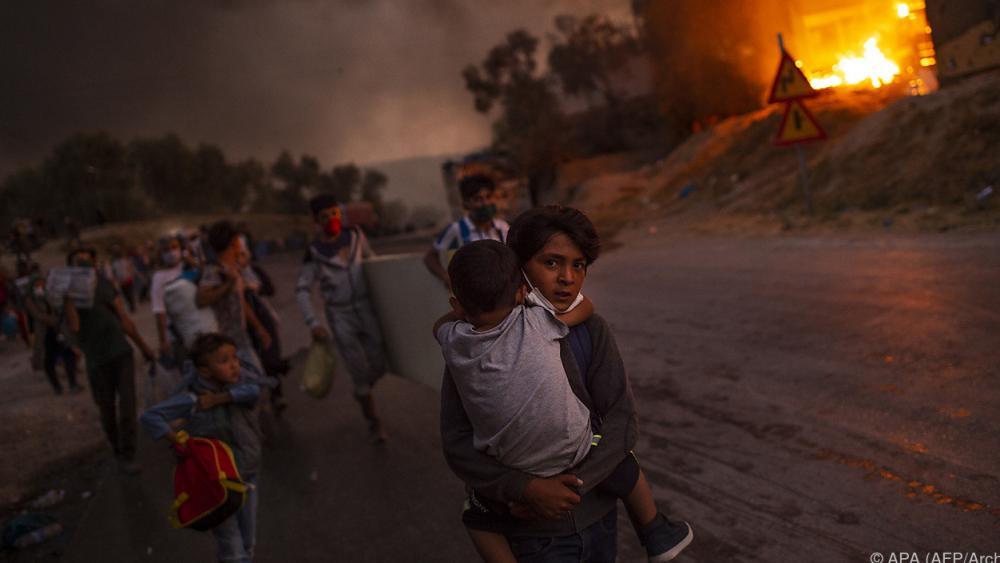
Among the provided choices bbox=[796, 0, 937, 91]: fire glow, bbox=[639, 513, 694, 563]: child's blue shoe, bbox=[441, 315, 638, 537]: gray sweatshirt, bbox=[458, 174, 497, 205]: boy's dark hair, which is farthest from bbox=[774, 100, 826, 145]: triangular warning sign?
bbox=[441, 315, 638, 537]: gray sweatshirt

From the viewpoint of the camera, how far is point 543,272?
2.29 meters

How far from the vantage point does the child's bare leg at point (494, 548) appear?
2312 mm

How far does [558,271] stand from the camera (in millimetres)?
2281

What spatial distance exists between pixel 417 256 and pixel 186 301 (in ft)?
6.40

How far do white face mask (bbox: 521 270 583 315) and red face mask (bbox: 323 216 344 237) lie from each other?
399 centimetres

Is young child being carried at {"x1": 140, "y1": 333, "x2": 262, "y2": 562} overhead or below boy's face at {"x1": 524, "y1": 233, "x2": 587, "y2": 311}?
below

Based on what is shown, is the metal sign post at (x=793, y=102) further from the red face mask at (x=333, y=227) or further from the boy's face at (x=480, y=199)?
the boy's face at (x=480, y=199)

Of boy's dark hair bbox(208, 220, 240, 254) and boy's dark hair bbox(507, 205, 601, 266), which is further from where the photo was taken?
boy's dark hair bbox(208, 220, 240, 254)

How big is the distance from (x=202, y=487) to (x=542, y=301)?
2.14 meters

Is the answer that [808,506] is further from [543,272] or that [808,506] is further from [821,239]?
[821,239]

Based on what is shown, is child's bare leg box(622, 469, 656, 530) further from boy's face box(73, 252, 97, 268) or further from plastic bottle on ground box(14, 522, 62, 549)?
boy's face box(73, 252, 97, 268)

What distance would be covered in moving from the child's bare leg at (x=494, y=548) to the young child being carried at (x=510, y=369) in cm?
27

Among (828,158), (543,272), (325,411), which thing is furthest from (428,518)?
(828,158)

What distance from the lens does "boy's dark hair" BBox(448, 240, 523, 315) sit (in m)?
2.11
